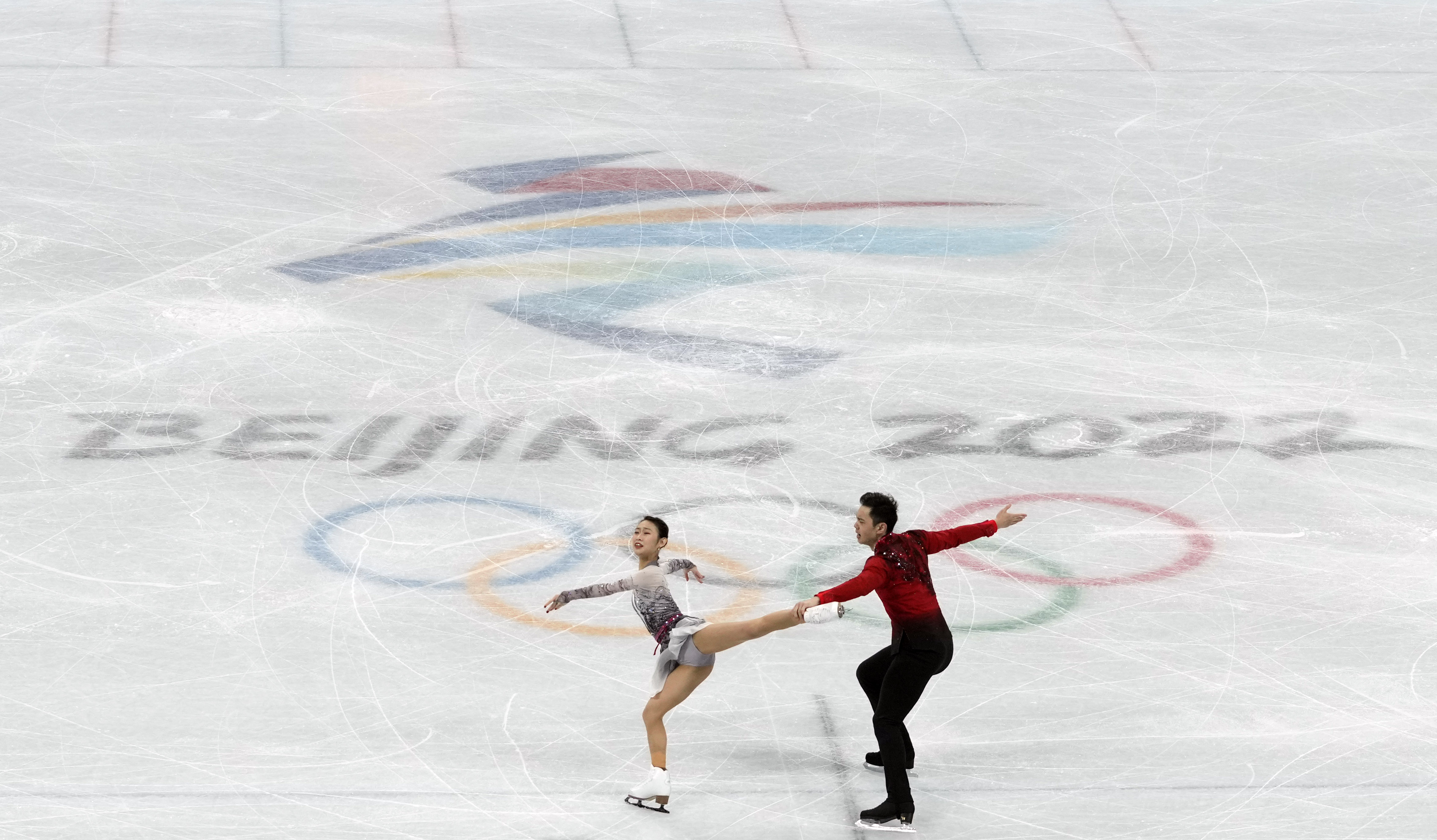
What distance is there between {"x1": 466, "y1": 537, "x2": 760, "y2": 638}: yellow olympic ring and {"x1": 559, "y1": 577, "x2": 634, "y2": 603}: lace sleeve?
1856 millimetres

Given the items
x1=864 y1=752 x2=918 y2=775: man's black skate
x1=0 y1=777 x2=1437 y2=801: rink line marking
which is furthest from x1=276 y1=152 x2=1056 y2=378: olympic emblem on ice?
x1=0 y1=777 x2=1437 y2=801: rink line marking

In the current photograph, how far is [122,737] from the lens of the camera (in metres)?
8.29

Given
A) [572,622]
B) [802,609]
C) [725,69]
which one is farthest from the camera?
[725,69]

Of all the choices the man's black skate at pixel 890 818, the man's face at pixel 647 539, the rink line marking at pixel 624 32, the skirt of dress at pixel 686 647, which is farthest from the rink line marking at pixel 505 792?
the rink line marking at pixel 624 32

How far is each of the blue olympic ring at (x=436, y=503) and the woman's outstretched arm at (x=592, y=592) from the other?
91.7 inches

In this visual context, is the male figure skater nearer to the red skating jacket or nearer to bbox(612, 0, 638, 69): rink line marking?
the red skating jacket

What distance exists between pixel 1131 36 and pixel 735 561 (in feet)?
35.1

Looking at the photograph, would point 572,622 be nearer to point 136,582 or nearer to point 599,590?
point 599,590

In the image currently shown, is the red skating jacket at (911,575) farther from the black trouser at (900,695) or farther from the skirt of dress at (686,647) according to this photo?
the skirt of dress at (686,647)

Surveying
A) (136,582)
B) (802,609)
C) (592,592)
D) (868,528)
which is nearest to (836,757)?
(868,528)

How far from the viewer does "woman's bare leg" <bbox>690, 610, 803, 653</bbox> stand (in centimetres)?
720

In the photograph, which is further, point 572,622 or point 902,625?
point 572,622

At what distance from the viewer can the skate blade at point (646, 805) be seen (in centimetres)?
783

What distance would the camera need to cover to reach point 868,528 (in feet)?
24.8
